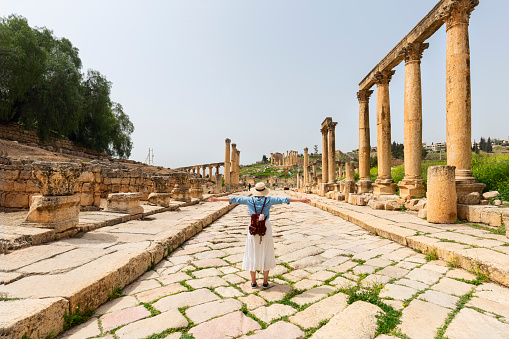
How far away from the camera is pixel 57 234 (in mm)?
4543

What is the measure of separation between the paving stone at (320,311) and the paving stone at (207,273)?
4.72 feet

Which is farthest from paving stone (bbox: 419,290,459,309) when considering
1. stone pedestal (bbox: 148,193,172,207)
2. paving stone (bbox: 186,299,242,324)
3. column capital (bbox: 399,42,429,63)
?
column capital (bbox: 399,42,429,63)

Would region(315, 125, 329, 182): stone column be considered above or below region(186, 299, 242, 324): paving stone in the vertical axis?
above

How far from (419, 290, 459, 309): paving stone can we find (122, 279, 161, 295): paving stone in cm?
299

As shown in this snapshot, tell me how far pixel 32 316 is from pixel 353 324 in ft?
8.23

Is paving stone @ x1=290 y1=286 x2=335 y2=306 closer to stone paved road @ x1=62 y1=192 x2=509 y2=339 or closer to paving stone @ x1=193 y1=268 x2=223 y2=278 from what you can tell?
stone paved road @ x1=62 y1=192 x2=509 y2=339

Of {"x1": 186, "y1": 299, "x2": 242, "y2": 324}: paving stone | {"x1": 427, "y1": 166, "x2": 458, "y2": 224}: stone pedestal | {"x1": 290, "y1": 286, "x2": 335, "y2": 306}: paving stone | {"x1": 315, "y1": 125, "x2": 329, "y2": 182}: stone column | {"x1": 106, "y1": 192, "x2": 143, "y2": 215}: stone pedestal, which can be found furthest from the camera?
{"x1": 315, "y1": 125, "x2": 329, "y2": 182}: stone column

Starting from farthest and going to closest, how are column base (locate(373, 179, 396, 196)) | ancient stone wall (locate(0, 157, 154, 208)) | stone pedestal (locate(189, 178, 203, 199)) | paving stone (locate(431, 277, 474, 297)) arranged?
1. stone pedestal (locate(189, 178, 203, 199))
2. column base (locate(373, 179, 396, 196))
3. ancient stone wall (locate(0, 157, 154, 208))
4. paving stone (locate(431, 277, 474, 297))

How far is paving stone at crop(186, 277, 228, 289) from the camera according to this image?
3.23 metres

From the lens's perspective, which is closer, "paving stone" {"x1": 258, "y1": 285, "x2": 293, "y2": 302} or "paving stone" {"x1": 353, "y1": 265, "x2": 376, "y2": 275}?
"paving stone" {"x1": 258, "y1": 285, "x2": 293, "y2": 302}

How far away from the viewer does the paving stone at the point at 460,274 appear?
132 inches

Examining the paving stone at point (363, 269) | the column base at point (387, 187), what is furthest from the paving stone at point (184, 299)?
the column base at point (387, 187)

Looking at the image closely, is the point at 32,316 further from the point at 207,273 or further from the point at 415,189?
the point at 415,189

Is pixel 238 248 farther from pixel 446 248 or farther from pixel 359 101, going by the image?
pixel 359 101
